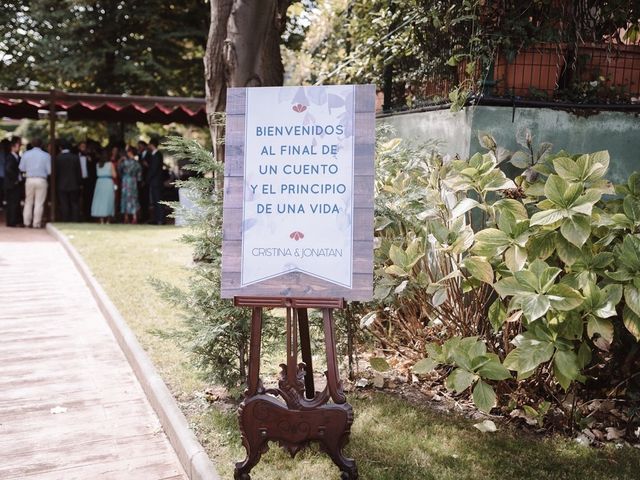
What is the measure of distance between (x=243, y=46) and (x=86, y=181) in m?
12.5

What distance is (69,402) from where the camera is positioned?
4.83 m

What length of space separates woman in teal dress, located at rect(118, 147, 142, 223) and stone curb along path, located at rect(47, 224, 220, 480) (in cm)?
910

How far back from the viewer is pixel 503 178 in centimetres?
386

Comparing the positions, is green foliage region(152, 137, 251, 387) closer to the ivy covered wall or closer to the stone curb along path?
the stone curb along path

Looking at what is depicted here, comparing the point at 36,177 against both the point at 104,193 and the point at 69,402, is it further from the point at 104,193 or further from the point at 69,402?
the point at 69,402

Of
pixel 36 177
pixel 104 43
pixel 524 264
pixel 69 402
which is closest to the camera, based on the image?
pixel 524 264

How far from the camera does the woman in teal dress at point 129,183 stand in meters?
16.4

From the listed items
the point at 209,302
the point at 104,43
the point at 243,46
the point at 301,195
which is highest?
the point at 104,43

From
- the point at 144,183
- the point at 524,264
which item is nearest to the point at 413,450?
the point at 524,264

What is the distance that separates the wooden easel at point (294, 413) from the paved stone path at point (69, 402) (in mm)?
Result: 665

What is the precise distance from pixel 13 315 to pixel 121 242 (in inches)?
200

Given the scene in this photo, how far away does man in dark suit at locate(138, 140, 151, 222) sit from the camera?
1684cm

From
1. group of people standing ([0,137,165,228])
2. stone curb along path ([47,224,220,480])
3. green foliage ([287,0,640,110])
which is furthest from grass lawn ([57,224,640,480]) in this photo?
group of people standing ([0,137,165,228])

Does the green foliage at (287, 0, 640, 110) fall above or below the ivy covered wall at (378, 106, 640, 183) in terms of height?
above
